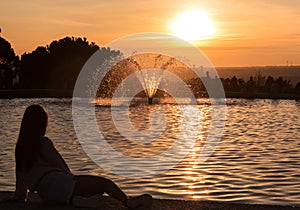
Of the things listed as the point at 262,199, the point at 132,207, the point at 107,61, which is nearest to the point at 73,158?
the point at 262,199

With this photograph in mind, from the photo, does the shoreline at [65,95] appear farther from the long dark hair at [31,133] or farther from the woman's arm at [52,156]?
the long dark hair at [31,133]

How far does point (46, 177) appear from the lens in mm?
7969

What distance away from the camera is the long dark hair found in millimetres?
7922

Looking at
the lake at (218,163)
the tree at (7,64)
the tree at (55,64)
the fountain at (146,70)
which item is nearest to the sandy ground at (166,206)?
the lake at (218,163)

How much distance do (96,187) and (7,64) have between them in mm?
61079

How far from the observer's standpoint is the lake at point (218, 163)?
11.1m

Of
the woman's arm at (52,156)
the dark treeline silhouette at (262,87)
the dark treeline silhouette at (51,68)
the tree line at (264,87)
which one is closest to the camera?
the woman's arm at (52,156)

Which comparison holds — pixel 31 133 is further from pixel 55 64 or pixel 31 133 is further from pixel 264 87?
pixel 55 64

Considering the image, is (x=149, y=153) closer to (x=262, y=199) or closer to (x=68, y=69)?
(x=262, y=199)

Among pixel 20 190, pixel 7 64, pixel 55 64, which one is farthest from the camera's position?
pixel 55 64

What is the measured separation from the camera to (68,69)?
229ft

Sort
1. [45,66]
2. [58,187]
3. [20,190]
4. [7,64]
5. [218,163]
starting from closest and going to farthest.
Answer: [58,187], [20,190], [218,163], [7,64], [45,66]

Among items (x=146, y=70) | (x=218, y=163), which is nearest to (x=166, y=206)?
(x=218, y=163)

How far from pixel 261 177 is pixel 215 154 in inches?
152
